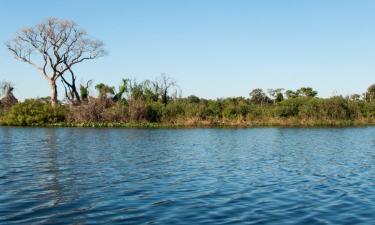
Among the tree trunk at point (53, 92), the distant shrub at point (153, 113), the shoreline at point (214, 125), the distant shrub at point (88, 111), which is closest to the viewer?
the shoreline at point (214, 125)

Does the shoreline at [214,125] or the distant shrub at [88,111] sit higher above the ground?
the distant shrub at [88,111]

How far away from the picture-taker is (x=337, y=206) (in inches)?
467

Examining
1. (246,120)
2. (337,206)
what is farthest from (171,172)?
(246,120)

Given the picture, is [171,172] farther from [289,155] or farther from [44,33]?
[44,33]

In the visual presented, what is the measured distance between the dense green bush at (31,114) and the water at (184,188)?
1434 inches

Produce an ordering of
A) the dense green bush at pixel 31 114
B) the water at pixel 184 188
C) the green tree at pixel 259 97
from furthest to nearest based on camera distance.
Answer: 1. the green tree at pixel 259 97
2. the dense green bush at pixel 31 114
3. the water at pixel 184 188

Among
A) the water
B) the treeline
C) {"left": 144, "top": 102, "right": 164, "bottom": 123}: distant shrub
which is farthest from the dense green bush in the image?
the water

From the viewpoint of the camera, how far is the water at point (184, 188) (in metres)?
10.7

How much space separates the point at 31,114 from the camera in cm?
6003

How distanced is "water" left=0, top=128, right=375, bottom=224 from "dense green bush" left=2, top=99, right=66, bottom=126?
36.4m

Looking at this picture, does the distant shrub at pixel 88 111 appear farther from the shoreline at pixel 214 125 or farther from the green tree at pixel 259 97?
the green tree at pixel 259 97

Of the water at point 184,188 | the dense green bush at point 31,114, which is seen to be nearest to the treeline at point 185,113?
the dense green bush at point 31,114

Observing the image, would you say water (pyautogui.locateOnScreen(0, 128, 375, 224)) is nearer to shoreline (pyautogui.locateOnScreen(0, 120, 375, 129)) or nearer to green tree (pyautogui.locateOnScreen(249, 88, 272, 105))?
shoreline (pyautogui.locateOnScreen(0, 120, 375, 129))

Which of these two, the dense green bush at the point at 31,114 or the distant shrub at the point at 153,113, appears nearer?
the dense green bush at the point at 31,114
